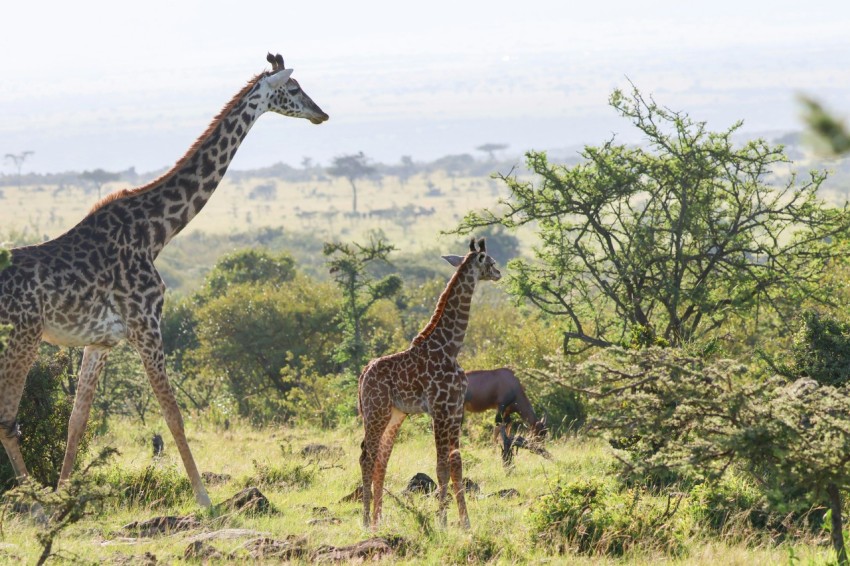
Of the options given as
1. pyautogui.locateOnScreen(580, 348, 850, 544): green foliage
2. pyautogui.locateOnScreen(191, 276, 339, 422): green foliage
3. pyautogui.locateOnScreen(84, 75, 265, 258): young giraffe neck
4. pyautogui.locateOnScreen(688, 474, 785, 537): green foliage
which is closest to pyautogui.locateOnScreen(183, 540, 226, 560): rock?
pyautogui.locateOnScreen(580, 348, 850, 544): green foliage

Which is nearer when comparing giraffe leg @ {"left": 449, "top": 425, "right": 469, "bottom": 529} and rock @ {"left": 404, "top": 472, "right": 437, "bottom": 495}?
giraffe leg @ {"left": 449, "top": 425, "right": 469, "bottom": 529}

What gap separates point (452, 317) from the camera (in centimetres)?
1045

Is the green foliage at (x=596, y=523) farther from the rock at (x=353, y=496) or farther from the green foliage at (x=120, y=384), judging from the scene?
the green foliage at (x=120, y=384)

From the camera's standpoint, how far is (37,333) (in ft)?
35.9

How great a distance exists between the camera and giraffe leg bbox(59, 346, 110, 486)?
11.7m

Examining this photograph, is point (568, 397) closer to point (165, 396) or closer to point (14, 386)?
point (165, 396)

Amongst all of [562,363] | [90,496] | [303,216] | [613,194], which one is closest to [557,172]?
[613,194]

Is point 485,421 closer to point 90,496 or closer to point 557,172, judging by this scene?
point 557,172

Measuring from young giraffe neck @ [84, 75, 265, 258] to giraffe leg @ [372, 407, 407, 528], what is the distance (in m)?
3.05

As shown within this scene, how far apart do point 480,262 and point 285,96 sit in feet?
11.0

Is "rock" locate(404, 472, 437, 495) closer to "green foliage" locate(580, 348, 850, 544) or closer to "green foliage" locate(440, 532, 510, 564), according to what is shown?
"green foliage" locate(440, 532, 510, 564)

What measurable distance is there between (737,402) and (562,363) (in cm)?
129

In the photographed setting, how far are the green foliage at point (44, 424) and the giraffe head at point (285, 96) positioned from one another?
378 cm

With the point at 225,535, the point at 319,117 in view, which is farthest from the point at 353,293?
the point at 225,535
